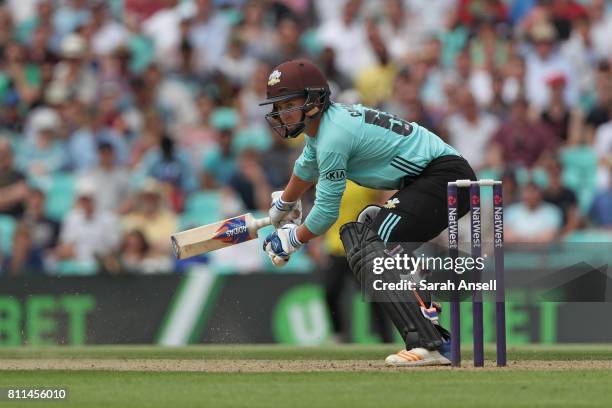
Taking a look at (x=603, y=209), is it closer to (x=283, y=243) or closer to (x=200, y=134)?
(x=200, y=134)

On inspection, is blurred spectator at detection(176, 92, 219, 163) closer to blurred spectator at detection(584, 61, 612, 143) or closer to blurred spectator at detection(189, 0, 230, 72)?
blurred spectator at detection(189, 0, 230, 72)

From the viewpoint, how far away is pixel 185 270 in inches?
542

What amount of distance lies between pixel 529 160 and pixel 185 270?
3.95m

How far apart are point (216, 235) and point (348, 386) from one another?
2.16 m

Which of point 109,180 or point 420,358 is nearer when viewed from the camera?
point 420,358

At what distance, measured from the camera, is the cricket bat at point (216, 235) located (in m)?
9.43

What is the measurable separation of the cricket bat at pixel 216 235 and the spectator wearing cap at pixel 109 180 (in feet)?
19.3

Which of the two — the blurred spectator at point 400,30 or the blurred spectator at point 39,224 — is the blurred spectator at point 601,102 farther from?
the blurred spectator at point 39,224

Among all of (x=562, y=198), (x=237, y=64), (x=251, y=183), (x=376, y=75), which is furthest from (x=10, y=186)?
(x=562, y=198)

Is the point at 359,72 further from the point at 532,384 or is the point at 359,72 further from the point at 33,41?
the point at 532,384

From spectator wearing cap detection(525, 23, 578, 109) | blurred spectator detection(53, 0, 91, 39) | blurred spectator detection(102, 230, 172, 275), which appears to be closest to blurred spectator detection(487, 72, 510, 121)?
spectator wearing cap detection(525, 23, 578, 109)

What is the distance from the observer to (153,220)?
1469cm

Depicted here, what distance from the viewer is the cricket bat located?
9.43 meters

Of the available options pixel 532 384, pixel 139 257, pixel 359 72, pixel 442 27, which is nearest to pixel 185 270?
pixel 139 257
